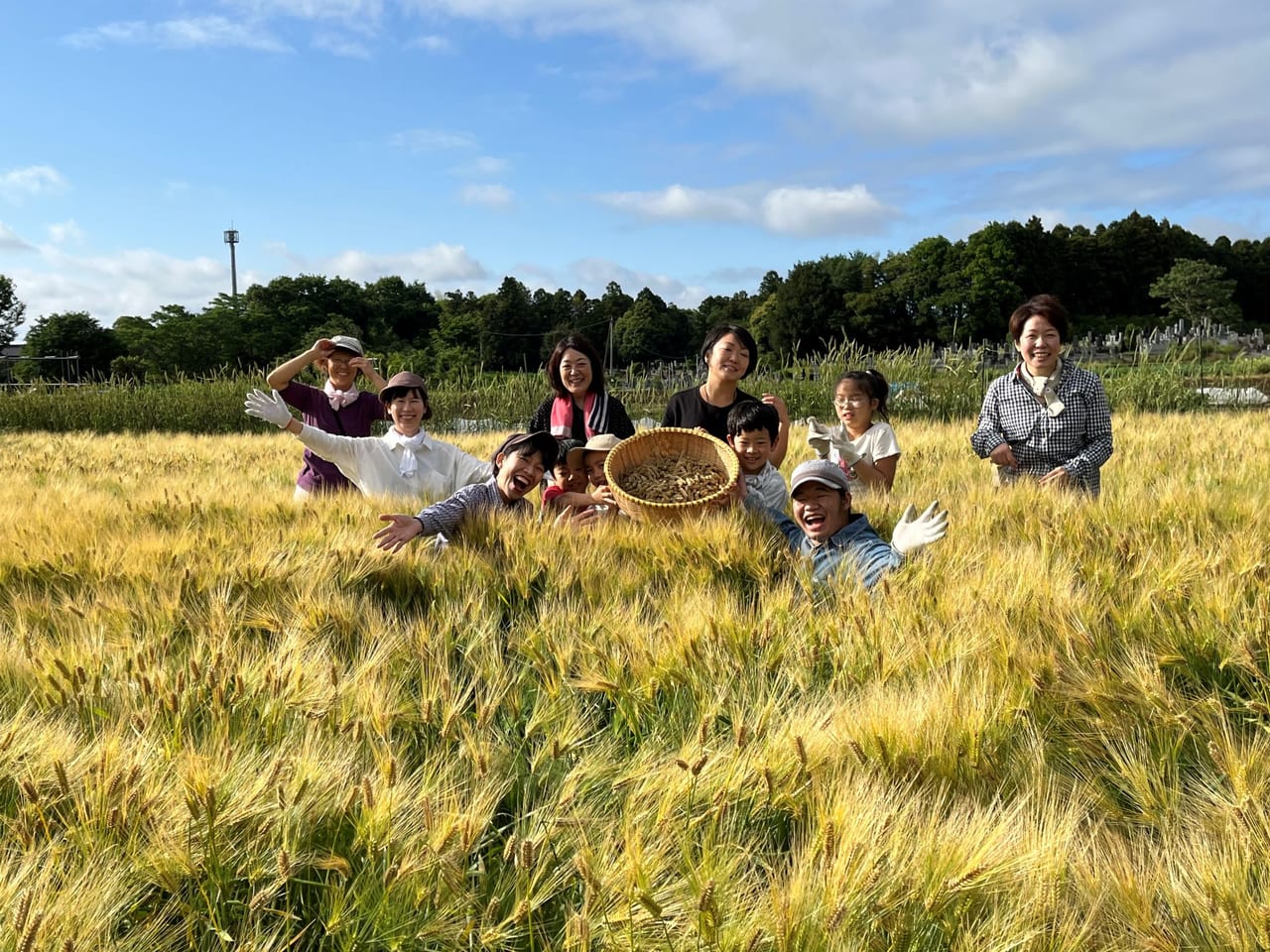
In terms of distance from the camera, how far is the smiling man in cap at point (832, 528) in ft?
10.2

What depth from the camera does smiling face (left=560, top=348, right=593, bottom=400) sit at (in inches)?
203

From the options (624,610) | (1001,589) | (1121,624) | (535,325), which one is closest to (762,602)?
(624,610)

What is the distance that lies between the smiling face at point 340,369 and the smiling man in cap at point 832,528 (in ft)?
10.6

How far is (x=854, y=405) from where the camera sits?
4.92m

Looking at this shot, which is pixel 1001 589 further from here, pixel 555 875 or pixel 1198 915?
pixel 555 875

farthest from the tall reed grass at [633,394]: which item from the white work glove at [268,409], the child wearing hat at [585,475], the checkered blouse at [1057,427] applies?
the white work glove at [268,409]

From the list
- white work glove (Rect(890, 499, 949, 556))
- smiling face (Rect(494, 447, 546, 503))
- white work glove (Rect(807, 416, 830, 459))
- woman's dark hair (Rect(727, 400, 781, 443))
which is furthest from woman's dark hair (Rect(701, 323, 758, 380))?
white work glove (Rect(890, 499, 949, 556))

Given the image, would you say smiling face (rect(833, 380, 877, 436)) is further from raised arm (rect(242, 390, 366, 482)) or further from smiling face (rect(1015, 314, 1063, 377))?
raised arm (rect(242, 390, 366, 482))

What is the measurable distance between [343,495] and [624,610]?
2.43 metres

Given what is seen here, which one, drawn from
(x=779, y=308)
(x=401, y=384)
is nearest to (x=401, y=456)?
(x=401, y=384)

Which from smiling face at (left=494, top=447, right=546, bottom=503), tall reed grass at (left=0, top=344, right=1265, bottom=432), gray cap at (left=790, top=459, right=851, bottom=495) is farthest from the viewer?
tall reed grass at (left=0, top=344, right=1265, bottom=432)

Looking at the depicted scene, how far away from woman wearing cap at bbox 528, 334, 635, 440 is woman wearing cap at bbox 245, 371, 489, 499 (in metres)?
0.69

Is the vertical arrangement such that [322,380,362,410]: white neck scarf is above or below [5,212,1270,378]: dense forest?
below

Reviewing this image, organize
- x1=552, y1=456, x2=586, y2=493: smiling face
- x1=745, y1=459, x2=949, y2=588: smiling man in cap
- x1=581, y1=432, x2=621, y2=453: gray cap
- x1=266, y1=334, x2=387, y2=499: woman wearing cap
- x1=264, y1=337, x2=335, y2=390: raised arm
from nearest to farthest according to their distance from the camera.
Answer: x1=745, y1=459, x2=949, y2=588: smiling man in cap, x1=581, y1=432, x2=621, y2=453: gray cap, x1=552, y1=456, x2=586, y2=493: smiling face, x1=264, y1=337, x2=335, y2=390: raised arm, x1=266, y1=334, x2=387, y2=499: woman wearing cap
